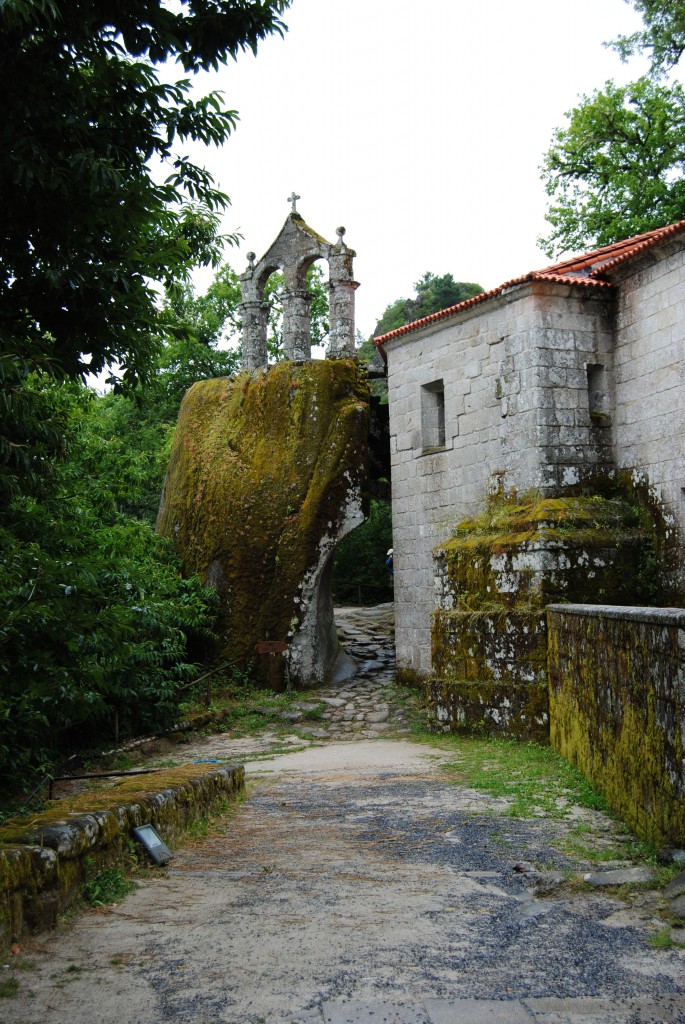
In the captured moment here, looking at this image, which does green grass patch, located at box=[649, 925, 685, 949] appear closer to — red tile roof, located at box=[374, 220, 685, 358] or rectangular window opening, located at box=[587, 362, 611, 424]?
red tile roof, located at box=[374, 220, 685, 358]

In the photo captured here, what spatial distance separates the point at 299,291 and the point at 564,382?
6184 millimetres

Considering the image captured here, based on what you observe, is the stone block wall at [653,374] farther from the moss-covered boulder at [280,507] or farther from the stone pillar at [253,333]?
the stone pillar at [253,333]

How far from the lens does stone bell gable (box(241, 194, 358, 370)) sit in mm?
15883

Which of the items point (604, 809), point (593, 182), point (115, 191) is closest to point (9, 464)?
point (115, 191)

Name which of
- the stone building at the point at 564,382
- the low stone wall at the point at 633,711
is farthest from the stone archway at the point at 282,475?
the low stone wall at the point at 633,711

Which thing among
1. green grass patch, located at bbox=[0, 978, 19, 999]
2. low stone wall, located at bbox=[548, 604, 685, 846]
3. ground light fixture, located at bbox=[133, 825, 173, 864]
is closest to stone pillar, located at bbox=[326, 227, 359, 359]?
low stone wall, located at bbox=[548, 604, 685, 846]

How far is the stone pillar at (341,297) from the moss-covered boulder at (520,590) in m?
5.75

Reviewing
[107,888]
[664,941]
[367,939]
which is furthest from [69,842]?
[664,941]

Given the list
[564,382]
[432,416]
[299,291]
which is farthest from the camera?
[299,291]

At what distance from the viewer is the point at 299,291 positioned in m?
16.0

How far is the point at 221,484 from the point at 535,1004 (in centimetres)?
1322

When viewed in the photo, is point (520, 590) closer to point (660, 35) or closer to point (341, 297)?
point (341, 297)

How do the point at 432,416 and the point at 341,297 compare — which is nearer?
the point at 432,416

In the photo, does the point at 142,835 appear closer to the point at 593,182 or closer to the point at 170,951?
the point at 170,951
